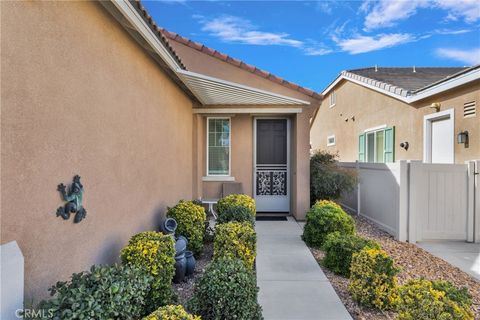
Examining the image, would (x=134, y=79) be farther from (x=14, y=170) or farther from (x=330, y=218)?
(x=330, y=218)

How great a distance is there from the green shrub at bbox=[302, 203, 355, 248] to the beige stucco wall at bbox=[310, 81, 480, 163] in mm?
4629

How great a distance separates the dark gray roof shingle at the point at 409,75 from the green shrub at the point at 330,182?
5.22 metres

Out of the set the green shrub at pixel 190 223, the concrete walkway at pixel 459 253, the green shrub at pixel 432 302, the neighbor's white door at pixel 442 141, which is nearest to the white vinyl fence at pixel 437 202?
the concrete walkway at pixel 459 253

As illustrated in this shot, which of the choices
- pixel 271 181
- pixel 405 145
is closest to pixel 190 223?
pixel 271 181

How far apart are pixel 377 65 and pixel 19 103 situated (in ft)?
62.1

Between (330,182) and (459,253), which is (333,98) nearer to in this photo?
(330,182)

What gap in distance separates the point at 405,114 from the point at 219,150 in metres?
7.66

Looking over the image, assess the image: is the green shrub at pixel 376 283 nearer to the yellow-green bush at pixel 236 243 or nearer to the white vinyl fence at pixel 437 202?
the yellow-green bush at pixel 236 243

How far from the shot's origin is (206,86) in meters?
6.98

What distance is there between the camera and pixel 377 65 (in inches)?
685

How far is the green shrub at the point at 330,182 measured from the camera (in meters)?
9.21

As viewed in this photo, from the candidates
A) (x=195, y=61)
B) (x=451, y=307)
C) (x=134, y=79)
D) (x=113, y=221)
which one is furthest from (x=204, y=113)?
(x=451, y=307)

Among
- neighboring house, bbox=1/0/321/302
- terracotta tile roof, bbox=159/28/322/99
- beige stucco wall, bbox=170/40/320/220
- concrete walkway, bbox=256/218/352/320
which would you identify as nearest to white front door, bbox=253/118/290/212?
beige stucco wall, bbox=170/40/320/220

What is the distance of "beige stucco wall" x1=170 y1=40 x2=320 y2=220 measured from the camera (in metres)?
8.59
